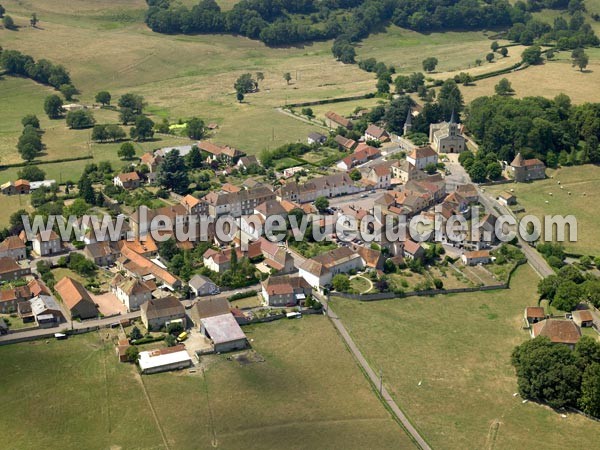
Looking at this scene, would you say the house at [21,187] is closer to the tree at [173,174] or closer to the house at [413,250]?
the tree at [173,174]

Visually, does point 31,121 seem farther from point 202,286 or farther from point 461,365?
point 461,365

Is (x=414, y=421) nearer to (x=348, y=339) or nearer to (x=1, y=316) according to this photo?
(x=348, y=339)

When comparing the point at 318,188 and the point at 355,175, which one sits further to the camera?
the point at 355,175

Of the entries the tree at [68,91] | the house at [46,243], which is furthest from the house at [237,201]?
the tree at [68,91]

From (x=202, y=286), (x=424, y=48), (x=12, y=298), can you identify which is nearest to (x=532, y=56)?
(x=424, y=48)

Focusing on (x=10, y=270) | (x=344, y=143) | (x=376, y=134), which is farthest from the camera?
(x=376, y=134)

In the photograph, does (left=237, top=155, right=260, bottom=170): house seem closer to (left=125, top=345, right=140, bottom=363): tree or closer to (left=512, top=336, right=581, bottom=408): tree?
(left=125, top=345, right=140, bottom=363): tree
